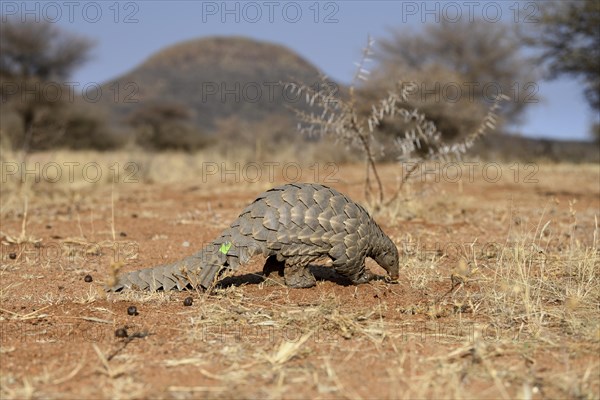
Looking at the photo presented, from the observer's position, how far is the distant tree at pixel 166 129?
2845 centimetres

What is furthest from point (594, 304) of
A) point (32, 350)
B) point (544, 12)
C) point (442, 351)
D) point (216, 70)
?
point (216, 70)

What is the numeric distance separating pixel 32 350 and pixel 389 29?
23.7 metres

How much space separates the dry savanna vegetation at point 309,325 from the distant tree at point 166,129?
21.2 meters

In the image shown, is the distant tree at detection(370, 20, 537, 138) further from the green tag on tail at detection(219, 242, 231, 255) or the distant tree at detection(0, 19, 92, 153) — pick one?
the green tag on tail at detection(219, 242, 231, 255)

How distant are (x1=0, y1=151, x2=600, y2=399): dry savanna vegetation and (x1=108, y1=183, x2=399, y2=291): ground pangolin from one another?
138mm

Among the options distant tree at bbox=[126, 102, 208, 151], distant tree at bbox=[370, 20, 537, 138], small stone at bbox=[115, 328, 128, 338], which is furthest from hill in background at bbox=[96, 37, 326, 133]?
small stone at bbox=[115, 328, 128, 338]

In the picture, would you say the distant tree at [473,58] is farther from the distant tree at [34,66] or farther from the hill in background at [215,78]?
the hill in background at [215,78]

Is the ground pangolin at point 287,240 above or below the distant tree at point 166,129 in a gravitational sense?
below

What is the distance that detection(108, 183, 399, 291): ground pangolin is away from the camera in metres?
4.27

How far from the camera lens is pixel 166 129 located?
30.5m

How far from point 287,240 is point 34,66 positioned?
26.9 meters

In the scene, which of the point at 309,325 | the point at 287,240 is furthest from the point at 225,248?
the point at 309,325

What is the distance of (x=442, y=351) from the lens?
3262 mm

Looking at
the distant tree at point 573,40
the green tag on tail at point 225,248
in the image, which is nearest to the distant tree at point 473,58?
the distant tree at point 573,40
